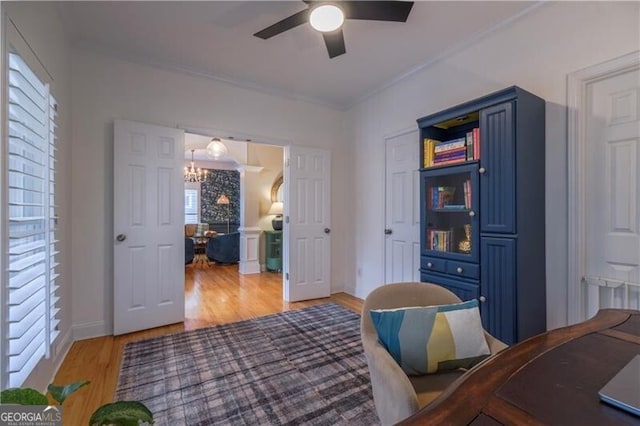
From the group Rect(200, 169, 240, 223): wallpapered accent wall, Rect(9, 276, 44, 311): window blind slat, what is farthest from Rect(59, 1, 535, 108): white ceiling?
Rect(200, 169, 240, 223): wallpapered accent wall

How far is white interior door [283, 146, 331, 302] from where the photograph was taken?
12.4 ft

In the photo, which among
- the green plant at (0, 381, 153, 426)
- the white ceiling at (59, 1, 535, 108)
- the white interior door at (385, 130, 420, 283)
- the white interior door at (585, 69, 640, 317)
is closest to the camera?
the green plant at (0, 381, 153, 426)

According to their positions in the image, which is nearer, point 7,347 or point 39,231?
point 7,347

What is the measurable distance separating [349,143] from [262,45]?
186cm

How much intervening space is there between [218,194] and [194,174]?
1161 mm

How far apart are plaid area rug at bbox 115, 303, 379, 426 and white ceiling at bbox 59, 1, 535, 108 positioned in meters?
2.69

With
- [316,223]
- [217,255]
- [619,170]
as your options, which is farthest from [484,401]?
[217,255]

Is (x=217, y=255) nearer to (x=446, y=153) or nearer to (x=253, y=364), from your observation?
(x=253, y=364)

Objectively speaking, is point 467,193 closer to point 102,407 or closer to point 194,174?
point 102,407

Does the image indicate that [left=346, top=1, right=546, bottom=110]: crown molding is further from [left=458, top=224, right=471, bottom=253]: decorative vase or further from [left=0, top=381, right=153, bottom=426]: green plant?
[left=0, top=381, right=153, bottom=426]: green plant

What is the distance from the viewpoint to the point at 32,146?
1550 millimetres

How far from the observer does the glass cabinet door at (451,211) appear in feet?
7.25

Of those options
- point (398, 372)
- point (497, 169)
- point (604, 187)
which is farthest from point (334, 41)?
point (398, 372)

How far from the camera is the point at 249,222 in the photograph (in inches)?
Answer: 222
